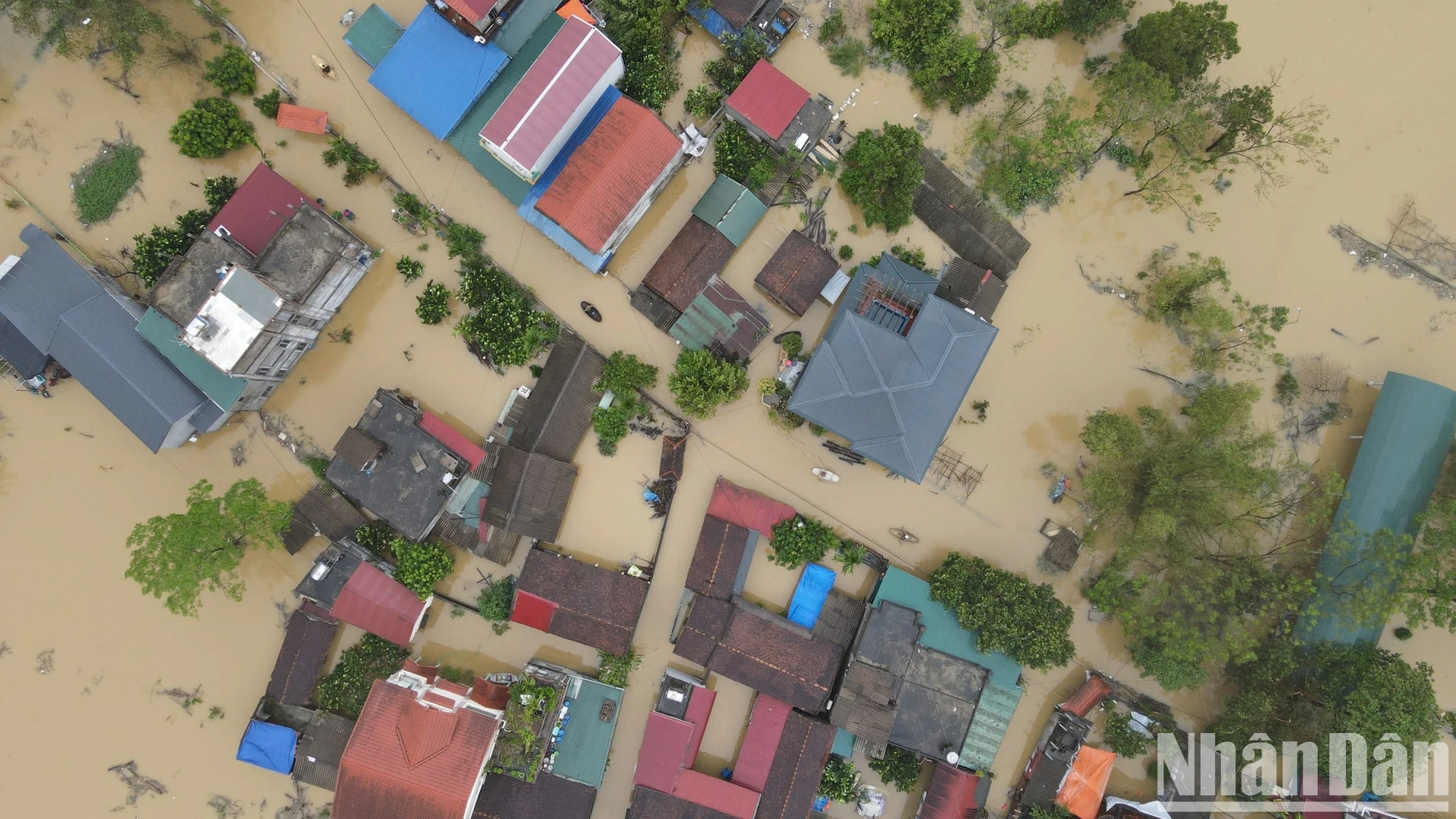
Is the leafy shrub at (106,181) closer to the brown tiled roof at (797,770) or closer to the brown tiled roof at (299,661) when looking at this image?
the brown tiled roof at (299,661)

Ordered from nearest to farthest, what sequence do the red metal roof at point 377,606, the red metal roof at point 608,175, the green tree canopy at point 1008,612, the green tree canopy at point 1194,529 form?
1. the green tree canopy at point 1194,529
2. the red metal roof at point 608,175
3. the green tree canopy at point 1008,612
4. the red metal roof at point 377,606

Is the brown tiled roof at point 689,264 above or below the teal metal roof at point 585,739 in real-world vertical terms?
above

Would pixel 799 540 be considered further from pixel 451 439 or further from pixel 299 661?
pixel 299 661

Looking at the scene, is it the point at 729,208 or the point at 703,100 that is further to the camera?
the point at 703,100

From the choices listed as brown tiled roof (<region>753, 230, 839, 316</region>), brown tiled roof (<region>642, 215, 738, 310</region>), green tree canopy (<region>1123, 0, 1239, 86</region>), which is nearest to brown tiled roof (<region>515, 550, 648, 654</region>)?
brown tiled roof (<region>642, 215, 738, 310</region>)

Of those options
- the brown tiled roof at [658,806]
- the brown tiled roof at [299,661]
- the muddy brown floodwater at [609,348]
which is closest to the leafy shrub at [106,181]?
the muddy brown floodwater at [609,348]

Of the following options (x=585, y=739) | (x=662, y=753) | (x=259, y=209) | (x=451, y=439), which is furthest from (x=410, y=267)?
(x=662, y=753)

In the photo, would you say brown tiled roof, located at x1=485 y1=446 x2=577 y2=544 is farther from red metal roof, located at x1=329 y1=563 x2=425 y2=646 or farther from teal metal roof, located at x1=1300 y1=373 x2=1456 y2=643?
teal metal roof, located at x1=1300 y1=373 x2=1456 y2=643
